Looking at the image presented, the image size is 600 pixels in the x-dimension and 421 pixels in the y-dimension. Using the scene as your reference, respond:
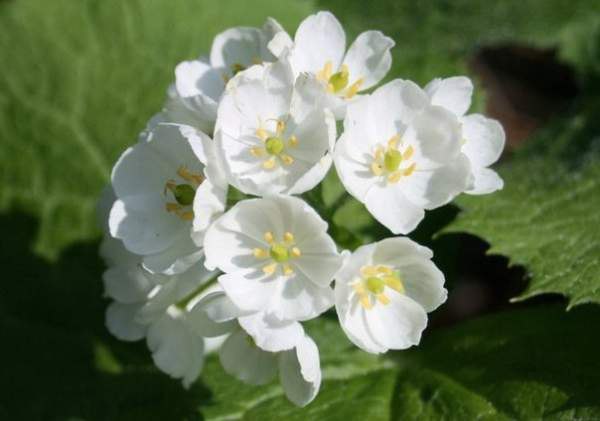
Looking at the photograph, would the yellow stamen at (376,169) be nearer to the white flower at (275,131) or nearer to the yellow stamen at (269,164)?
the white flower at (275,131)

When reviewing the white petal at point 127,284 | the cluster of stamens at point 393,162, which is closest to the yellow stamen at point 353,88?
the cluster of stamens at point 393,162

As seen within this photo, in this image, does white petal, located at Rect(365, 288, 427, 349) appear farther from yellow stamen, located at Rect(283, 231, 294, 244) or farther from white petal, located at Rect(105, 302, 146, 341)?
white petal, located at Rect(105, 302, 146, 341)

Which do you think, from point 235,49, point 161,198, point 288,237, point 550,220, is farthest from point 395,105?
point 550,220

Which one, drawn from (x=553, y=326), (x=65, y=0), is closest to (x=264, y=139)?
(x=553, y=326)

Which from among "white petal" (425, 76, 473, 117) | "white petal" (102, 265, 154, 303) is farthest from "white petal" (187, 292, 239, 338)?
"white petal" (425, 76, 473, 117)

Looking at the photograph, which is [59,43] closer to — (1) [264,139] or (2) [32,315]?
Answer: (2) [32,315]
